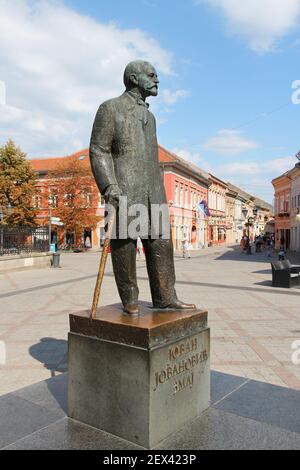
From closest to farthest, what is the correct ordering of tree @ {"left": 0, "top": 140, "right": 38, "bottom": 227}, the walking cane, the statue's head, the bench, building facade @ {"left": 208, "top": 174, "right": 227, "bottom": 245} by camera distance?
the walking cane → the statue's head → the bench → tree @ {"left": 0, "top": 140, "right": 38, "bottom": 227} → building facade @ {"left": 208, "top": 174, "right": 227, "bottom": 245}

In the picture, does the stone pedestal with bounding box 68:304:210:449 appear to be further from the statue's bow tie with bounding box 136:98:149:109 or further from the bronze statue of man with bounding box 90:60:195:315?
the statue's bow tie with bounding box 136:98:149:109

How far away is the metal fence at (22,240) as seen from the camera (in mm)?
15539

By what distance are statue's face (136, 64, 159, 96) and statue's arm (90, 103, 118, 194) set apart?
326mm

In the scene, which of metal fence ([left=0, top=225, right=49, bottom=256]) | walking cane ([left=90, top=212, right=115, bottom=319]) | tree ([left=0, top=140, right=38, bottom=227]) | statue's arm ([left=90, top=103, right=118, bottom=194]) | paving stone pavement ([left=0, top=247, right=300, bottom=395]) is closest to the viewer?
walking cane ([left=90, top=212, right=115, bottom=319])

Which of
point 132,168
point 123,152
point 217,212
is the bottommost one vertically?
point 132,168

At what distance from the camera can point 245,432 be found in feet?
8.97

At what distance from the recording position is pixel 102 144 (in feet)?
10.0

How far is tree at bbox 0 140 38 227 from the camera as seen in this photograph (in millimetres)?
34031

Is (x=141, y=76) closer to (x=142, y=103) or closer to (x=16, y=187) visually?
(x=142, y=103)

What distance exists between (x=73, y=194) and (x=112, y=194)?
3126cm

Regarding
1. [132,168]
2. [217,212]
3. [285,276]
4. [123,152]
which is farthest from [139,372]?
[217,212]

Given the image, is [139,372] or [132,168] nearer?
[139,372]

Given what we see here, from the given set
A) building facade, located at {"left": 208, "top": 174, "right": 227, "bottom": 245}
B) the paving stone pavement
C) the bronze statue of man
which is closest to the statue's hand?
the bronze statue of man

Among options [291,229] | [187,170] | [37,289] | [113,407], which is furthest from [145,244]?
[291,229]
